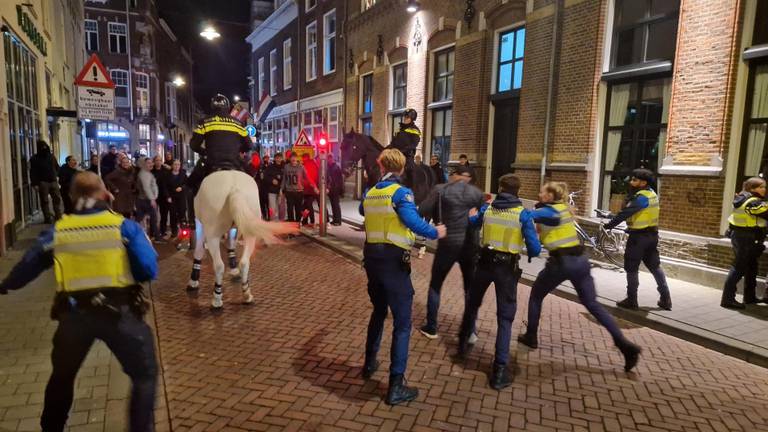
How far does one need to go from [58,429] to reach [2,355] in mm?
2041

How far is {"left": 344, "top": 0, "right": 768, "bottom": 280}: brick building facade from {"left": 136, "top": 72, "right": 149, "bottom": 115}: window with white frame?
3412 cm

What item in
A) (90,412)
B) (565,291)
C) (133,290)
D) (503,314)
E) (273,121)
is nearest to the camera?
(133,290)

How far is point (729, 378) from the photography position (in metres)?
4.49

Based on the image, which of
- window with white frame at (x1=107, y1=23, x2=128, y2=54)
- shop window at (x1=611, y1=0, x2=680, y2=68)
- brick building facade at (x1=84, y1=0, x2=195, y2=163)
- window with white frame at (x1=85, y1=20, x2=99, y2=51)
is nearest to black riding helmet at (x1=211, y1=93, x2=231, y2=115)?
shop window at (x1=611, y1=0, x2=680, y2=68)

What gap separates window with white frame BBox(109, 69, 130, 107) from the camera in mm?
40562

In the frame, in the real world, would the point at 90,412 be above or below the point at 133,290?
below

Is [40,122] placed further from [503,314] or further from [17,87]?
[503,314]

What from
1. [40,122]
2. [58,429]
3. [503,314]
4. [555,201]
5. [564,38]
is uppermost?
[564,38]

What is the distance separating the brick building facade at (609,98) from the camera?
729 centimetres

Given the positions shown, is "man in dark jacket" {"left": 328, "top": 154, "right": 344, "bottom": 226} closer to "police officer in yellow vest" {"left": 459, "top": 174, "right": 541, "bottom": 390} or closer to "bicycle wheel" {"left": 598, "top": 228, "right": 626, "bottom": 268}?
"bicycle wheel" {"left": 598, "top": 228, "right": 626, "bottom": 268}

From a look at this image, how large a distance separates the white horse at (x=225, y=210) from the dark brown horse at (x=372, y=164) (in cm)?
315

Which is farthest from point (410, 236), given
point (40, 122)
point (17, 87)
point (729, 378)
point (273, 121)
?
point (273, 121)

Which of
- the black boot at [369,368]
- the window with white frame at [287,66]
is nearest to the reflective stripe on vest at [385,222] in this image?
the black boot at [369,368]

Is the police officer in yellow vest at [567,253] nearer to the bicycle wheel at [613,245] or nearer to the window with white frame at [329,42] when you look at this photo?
the bicycle wheel at [613,245]
